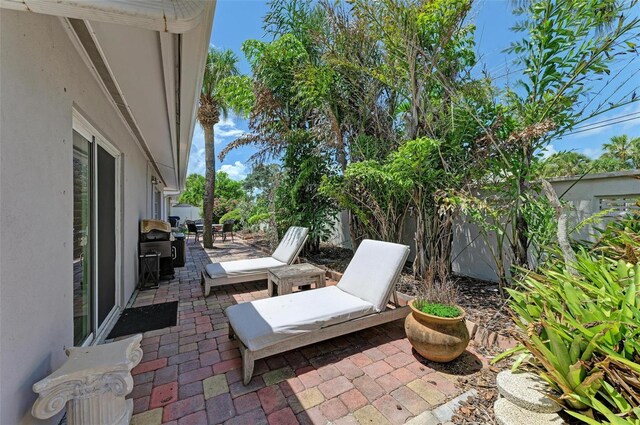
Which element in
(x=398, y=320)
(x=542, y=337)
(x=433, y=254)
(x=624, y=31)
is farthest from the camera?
(x=433, y=254)

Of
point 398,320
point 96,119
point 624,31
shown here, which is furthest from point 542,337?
point 96,119

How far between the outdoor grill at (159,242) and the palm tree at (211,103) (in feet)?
14.3

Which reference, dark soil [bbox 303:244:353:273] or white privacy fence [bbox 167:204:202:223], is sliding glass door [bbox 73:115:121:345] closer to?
dark soil [bbox 303:244:353:273]

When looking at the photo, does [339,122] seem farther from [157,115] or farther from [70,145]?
[70,145]

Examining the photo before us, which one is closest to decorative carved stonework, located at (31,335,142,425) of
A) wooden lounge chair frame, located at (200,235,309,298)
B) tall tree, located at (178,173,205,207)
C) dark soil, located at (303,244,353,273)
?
wooden lounge chair frame, located at (200,235,309,298)

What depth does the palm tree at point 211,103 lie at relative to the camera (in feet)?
30.3

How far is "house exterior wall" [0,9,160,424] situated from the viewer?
4.34ft

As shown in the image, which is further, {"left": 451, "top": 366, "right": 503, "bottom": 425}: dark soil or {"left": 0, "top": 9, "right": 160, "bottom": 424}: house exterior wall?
{"left": 451, "top": 366, "right": 503, "bottom": 425}: dark soil

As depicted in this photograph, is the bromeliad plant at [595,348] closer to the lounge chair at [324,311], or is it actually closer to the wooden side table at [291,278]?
the lounge chair at [324,311]

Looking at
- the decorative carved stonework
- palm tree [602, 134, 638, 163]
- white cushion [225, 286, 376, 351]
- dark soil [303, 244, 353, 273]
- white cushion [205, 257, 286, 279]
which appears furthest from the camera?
palm tree [602, 134, 638, 163]

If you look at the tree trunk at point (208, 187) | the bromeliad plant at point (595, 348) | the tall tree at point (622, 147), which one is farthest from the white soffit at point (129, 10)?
the tall tree at point (622, 147)

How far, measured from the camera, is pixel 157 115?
12.7 ft

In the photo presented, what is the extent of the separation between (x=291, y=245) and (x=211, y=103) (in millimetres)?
7292

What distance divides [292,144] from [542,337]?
6.39 metres
